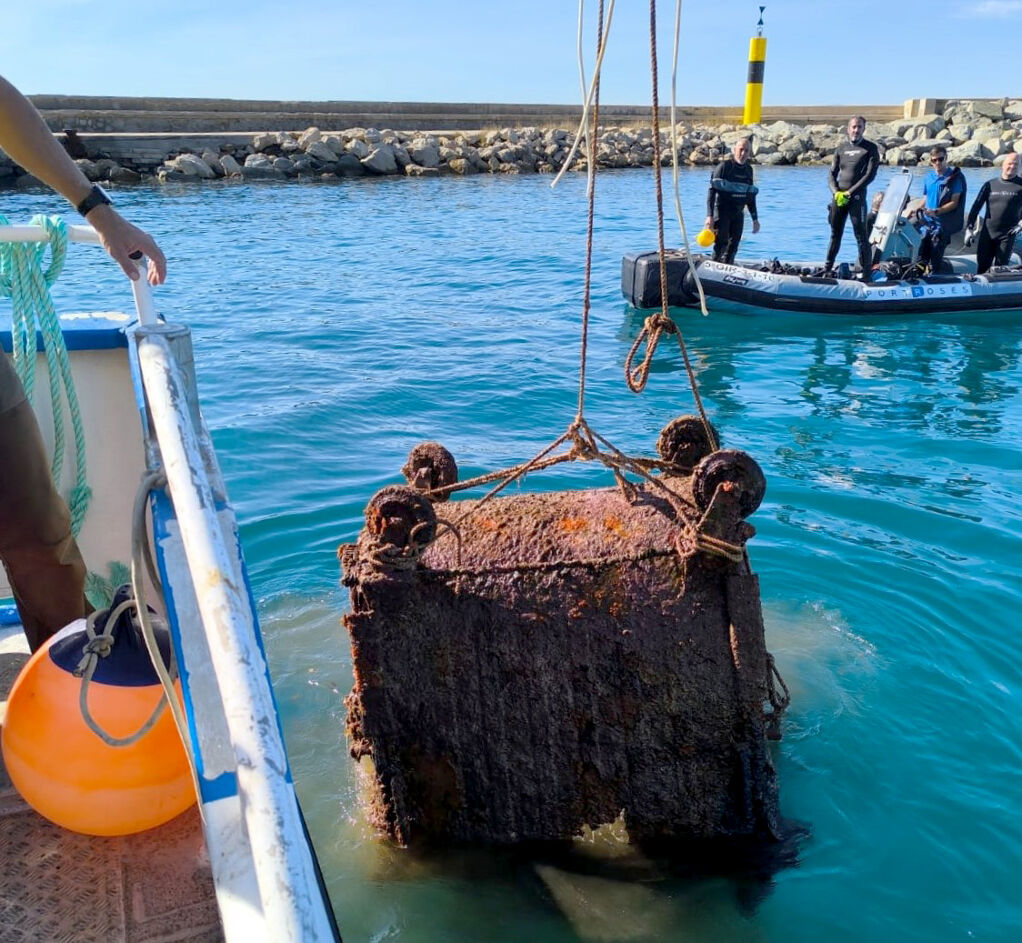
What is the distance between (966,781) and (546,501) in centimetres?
250

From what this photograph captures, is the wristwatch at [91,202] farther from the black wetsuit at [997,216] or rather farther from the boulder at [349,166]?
the boulder at [349,166]

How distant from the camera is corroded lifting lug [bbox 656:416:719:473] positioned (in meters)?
3.63

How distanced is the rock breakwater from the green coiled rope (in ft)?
103

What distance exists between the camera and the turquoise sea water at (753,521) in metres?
3.45

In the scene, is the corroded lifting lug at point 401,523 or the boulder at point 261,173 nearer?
the corroded lifting lug at point 401,523

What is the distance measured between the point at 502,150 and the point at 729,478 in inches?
1514

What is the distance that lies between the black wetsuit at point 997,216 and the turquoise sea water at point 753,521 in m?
1.15

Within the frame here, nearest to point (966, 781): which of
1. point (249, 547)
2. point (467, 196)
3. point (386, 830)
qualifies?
point (386, 830)

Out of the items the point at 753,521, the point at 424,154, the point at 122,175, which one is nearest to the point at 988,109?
the point at 424,154

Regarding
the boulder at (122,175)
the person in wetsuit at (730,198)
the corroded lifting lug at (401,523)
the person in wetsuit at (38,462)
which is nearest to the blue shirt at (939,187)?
the person in wetsuit at (730,198)

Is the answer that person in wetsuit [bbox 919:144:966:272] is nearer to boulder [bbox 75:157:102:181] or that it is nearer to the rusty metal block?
the rusty metal block

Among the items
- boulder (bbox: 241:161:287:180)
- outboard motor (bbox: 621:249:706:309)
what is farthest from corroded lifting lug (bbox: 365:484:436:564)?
boulder (bbox: 241:161:287:180)

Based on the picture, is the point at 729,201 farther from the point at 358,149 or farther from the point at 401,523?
the point at 358,149

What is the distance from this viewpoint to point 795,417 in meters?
9.52
